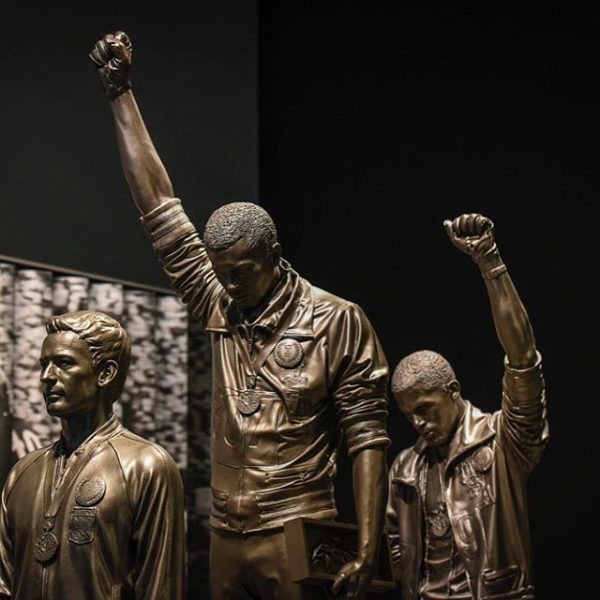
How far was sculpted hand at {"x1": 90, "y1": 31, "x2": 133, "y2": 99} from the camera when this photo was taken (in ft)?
18.5

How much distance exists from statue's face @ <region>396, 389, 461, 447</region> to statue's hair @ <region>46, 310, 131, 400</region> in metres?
2.50

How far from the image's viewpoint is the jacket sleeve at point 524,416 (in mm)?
6922

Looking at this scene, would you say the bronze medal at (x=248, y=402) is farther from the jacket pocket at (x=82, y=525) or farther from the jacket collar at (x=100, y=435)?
the jacket pocket at (x=82, y=525)

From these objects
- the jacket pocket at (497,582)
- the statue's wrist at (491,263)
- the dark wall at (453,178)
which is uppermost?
the dark wall at (453,178)

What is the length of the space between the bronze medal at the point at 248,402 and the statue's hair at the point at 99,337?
0.38 meters

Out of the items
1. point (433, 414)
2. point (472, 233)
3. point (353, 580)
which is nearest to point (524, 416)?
point (433, 414)

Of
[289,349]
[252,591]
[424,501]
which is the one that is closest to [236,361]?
[289,349]

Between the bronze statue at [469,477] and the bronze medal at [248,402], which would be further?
the bronze statue at [469,477]

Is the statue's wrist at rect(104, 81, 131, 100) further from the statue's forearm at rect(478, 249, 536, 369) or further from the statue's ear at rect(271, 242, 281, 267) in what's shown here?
the statue's forearm at rect(478, 249, 536, 369)

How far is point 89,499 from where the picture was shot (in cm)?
487

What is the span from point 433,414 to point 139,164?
2334mm

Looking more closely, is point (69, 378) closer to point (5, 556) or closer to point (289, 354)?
point (5, 556)

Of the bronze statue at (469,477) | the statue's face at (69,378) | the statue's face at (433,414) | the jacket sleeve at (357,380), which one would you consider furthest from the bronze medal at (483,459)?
the statue's face at (69,378)

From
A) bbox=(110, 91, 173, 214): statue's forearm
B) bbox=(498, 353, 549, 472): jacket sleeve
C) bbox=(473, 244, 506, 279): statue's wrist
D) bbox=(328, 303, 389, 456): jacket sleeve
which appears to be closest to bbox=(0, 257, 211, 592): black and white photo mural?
bbox=(498, 353, 549, 472): jacket sleeve
